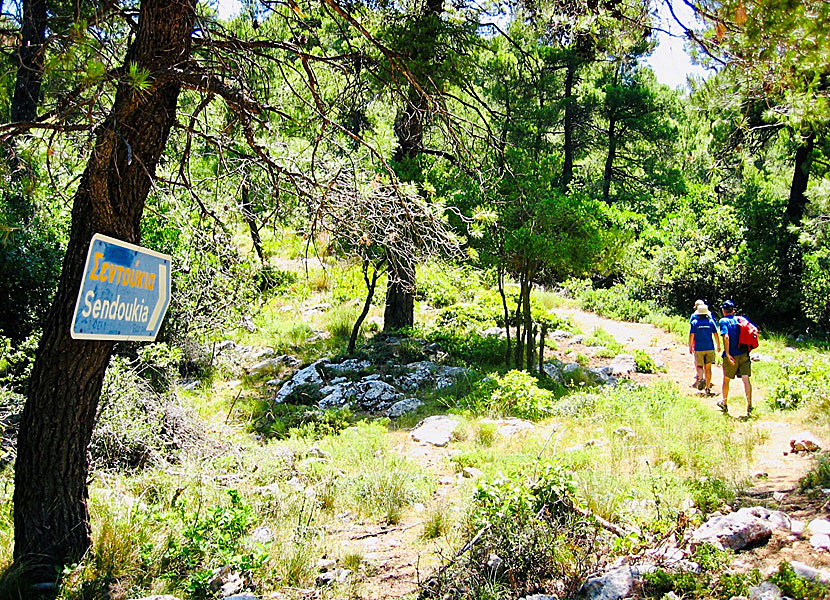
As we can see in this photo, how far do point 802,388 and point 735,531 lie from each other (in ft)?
16.6

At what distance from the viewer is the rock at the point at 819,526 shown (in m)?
3.98

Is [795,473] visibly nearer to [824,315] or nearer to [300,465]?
[300,465]

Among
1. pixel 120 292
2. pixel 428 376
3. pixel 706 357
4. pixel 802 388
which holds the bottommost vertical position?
pixel 428 376

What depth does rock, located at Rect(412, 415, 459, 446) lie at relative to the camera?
7291mm

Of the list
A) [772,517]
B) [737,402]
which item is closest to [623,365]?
[737,402]

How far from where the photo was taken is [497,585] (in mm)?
3498

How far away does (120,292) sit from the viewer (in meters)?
3.06

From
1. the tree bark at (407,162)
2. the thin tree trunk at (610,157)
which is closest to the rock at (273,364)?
the tree bark at (407,162)

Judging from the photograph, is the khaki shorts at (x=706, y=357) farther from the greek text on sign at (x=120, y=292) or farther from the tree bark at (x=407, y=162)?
the greek text on sign at (x=120, y=292)

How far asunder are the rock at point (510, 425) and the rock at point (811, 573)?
3.87 metres

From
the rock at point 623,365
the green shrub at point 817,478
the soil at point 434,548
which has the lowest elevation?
the soil at point 434,548

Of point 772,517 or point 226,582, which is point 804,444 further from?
point 226,582

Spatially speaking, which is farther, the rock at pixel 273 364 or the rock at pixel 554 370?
the rock at pixel 273 364

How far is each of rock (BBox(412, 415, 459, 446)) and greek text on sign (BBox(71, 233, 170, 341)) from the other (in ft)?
14.8
